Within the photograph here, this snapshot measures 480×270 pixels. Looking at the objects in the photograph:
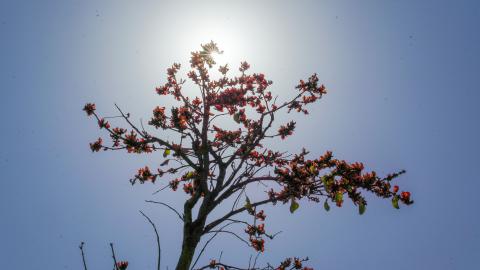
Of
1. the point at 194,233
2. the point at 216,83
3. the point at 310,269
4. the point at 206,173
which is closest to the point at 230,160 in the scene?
the point at 206,173

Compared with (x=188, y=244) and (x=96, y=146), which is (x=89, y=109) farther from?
(x=188, y=244)

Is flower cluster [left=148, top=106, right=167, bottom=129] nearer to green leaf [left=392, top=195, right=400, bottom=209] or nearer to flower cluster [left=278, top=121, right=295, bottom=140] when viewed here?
flower cluster [left=278, top=121, right=295, bottom=140]

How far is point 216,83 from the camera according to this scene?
711 centimetres

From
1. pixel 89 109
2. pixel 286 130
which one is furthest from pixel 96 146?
pixel 286 130

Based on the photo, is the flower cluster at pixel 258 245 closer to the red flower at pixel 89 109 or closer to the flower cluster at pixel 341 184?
the flower cluster at pixel 341 184

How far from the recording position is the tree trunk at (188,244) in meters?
4.12

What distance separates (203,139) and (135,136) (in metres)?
1.21

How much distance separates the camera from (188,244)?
14.2 ft

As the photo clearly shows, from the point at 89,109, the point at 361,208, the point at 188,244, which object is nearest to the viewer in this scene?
the point at 188,244

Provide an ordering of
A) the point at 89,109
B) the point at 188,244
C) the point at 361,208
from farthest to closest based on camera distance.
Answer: the point at 89,109 < the point at 361,208 < the point at 188,244

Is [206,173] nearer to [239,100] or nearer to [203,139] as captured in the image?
[203,139]

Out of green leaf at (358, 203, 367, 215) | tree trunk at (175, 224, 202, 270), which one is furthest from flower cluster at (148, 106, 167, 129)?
green leaf at (358, 203, 367, 215)

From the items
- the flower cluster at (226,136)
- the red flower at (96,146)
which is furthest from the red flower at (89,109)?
the flower cluster at (226,136)

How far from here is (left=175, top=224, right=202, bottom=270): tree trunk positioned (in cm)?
412
